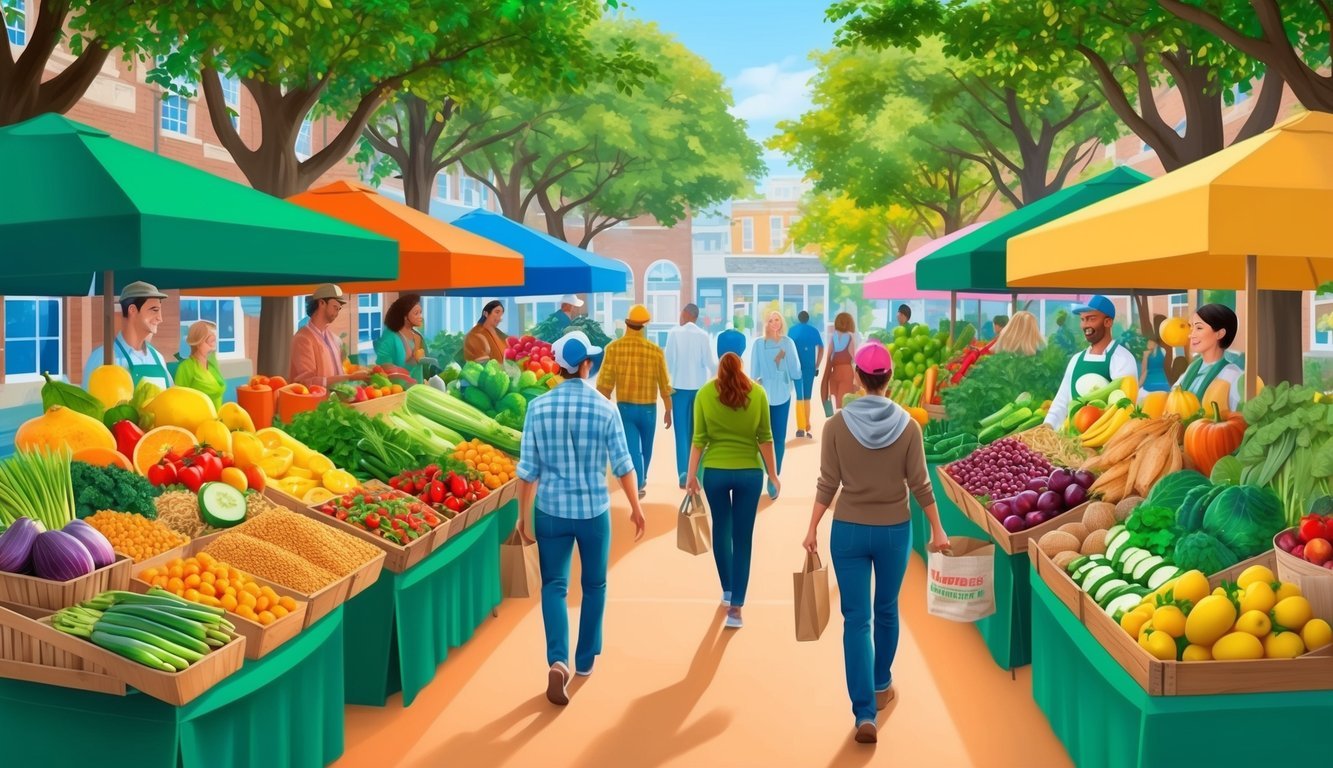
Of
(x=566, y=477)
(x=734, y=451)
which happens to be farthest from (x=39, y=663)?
(x=734, y=451)

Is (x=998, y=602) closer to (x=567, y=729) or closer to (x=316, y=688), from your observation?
(x=567, y=729)

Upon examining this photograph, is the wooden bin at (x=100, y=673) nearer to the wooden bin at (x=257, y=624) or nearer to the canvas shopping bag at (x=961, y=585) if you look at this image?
the wooden bin at (x=257, y=624)

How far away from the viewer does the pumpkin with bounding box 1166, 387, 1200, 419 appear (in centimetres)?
685

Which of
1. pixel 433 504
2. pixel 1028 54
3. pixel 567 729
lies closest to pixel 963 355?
pixel 1028 54

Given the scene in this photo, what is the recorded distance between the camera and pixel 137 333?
765cm

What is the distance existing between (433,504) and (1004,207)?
51972 millimetres

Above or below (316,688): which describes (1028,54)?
above

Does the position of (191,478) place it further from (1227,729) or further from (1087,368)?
(1087,368)

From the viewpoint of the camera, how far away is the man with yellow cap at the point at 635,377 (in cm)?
1153

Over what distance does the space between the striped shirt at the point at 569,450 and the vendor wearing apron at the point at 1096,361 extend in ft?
13.1

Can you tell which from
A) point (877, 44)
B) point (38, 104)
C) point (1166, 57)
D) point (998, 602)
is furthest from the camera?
point (877, 44)

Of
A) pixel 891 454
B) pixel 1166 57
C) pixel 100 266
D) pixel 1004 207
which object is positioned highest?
pixel 1004 207

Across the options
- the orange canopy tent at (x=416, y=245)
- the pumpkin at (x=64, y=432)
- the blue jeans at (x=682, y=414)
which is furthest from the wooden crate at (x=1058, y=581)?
the blue jeans at (x=682, y=414)

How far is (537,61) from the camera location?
1495 centimetres
